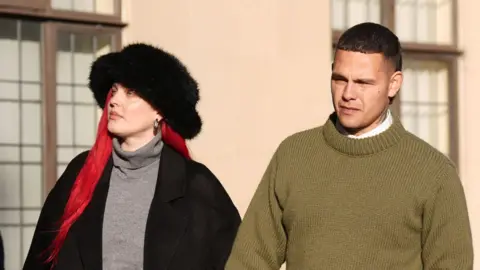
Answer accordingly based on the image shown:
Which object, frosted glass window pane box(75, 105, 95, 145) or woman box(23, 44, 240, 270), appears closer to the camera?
woman box(23, 44, 240, 270)

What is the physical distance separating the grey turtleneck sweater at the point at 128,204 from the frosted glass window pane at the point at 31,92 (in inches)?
88.8

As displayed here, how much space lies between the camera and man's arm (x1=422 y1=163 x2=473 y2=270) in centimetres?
388

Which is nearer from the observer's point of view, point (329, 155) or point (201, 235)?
point (329, 155)

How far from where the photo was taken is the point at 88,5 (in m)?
7.37

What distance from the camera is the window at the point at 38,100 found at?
7.09m

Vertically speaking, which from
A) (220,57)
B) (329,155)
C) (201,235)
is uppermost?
(220,57)

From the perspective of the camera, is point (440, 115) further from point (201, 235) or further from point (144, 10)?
point (201, 235)

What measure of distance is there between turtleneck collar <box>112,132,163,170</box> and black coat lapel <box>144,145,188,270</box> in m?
0.06

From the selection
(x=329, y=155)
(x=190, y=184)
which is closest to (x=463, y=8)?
(x=190, y=184)

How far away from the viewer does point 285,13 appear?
7805mm

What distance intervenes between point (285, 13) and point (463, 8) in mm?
1819

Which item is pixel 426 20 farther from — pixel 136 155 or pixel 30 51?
pixel 136 155

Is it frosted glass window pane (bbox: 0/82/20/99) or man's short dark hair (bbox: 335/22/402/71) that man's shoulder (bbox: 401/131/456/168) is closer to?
man's short dark hair (bbox: 335/22/402/71)

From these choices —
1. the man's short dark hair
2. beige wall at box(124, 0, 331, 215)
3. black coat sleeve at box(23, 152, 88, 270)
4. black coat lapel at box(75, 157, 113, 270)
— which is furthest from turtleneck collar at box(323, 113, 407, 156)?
→ beige wall at box(124, 0, 331, 215)
